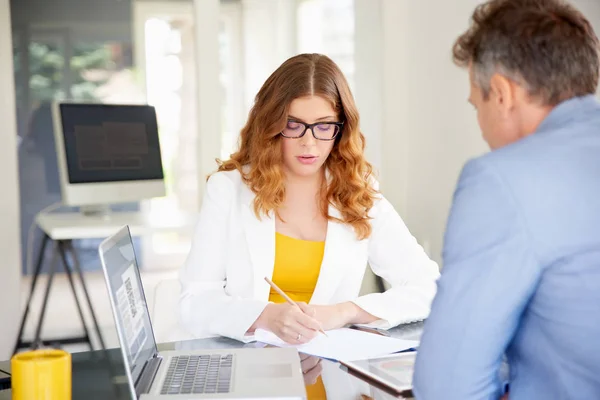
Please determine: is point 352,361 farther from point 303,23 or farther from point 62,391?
point 303,23

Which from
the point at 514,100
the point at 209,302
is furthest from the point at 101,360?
the point at 514,100

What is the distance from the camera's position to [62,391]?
3.60 feet

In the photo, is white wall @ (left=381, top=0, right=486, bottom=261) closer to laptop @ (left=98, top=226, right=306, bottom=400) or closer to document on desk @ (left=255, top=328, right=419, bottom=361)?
document on desk @ (left=255, top=328, right=419, bottom=361)

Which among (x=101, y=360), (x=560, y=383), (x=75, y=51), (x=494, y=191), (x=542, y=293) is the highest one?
(x=75, y=51)

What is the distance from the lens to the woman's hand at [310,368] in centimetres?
134

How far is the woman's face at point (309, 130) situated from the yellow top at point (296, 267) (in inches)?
9.0

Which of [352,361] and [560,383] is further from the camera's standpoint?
[352,361]

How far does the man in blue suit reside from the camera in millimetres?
948


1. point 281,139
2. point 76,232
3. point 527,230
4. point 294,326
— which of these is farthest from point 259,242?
point 76,232

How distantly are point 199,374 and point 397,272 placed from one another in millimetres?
910

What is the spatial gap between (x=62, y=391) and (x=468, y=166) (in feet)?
2.28

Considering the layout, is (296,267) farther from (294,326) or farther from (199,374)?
(199,374)

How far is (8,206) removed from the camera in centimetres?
409

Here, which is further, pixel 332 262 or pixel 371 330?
pixel 332 262
